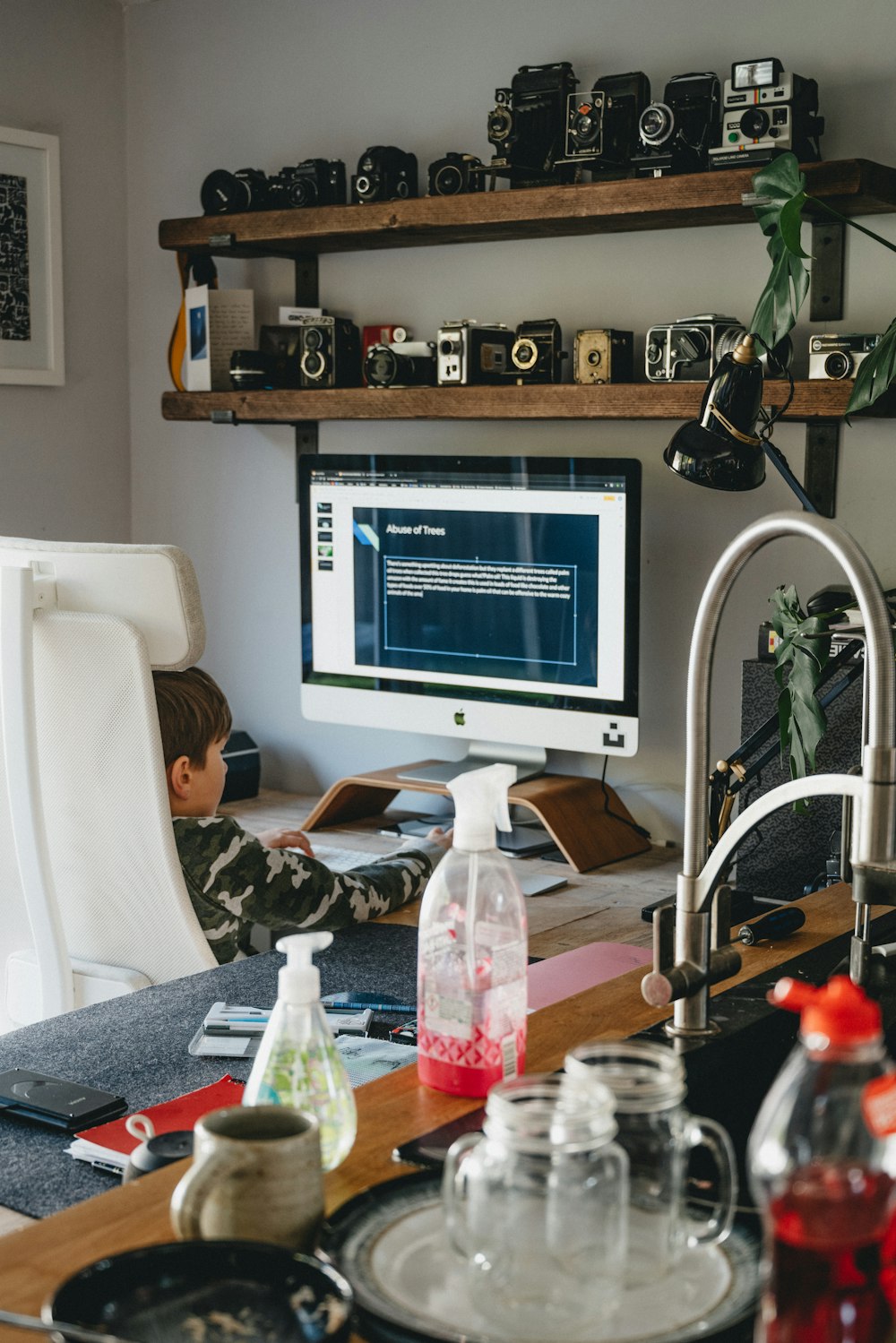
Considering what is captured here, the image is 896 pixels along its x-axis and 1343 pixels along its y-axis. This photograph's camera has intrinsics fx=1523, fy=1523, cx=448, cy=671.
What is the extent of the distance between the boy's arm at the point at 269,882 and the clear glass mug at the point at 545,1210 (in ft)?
3.81

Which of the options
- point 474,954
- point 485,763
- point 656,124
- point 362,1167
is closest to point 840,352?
point 656,124

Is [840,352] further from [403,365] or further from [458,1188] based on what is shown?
[458,1188]

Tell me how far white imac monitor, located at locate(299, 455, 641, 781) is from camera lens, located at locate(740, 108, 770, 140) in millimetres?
556

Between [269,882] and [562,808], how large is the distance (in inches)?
38.8

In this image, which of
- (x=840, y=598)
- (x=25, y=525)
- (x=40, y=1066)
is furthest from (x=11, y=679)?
(x=25, y=525)

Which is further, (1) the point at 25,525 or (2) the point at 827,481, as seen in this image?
(1) the point at 25,525

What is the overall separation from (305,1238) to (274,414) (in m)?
2.54

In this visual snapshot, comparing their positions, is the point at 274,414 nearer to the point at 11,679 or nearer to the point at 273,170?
the point at 273,170

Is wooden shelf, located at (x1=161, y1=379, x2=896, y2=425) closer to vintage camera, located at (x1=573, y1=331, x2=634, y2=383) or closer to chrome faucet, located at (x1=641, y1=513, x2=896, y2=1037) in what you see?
vintage camera, located at (x1=573, y1=331, x2=634, y2=383)

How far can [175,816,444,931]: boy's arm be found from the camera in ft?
5.92

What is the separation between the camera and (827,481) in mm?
2592

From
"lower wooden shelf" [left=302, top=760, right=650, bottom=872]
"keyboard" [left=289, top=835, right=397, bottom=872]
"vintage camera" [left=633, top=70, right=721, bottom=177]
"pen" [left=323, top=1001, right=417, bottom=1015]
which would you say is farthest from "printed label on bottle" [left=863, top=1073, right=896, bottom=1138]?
"vintage camera" [left=633, top=70, right=721, bottom=177]

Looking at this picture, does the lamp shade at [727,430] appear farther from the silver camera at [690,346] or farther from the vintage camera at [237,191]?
the vintage camera at [237,191]

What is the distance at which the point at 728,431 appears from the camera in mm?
1557
